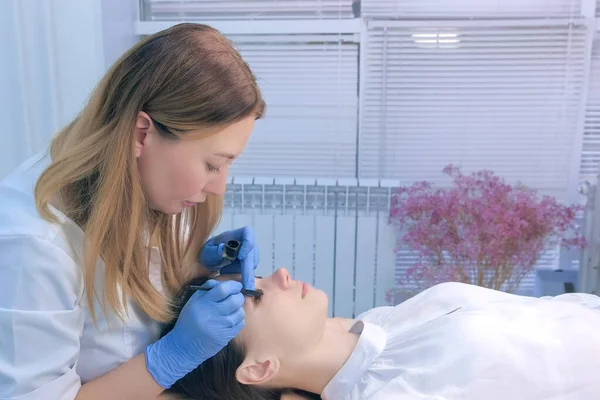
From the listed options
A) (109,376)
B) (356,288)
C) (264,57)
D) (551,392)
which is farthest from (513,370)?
(264,57)

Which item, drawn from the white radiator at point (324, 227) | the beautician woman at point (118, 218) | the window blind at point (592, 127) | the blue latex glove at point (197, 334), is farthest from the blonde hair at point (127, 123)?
the window blind at point (592, 127)

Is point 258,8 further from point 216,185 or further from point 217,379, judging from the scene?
point 217,379

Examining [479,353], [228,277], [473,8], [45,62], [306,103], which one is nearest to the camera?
[479,353]

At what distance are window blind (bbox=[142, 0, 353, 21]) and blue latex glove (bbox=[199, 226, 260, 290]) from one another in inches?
42.3

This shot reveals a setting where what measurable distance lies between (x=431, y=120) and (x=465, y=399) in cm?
126

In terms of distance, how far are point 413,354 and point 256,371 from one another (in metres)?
0.34

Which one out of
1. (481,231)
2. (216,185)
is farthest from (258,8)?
(216,185)

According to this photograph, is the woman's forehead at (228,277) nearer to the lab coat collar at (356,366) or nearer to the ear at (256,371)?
the ear at (256,371)

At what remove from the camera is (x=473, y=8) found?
2.10 meters

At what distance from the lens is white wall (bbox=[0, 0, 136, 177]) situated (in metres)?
1.94

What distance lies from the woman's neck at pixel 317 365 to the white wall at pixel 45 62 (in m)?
1.24

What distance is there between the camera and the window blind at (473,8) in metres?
2.09

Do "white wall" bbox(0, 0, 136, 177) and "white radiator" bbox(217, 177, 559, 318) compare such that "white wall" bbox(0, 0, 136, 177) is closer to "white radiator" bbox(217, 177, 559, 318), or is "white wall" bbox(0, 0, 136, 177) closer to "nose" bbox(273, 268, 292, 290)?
"white radiator" bbox(217, 177, 559, 318)

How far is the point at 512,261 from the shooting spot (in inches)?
75.7
